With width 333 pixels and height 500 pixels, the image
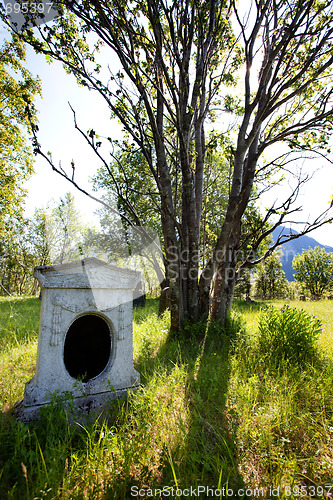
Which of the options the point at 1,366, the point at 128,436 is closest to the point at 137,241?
the point at 1,366

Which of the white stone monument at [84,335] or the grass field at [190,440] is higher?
the white stone monument at [84,335]

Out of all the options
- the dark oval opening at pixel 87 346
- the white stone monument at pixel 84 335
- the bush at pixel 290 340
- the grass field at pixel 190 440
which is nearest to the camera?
the grass field at pixel 190 440

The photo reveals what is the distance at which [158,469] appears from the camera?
6.09 feet

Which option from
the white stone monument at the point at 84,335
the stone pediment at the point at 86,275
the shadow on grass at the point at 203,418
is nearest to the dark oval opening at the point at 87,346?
the white stone monument at the point at 84,335

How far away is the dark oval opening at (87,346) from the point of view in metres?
3.03

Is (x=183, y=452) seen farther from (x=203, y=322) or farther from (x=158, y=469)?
(x=203, y=322)

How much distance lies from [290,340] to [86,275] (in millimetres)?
3399

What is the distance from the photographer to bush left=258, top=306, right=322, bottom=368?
368 centimetres

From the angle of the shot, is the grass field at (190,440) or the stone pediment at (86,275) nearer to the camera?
the grass field at (190,440)

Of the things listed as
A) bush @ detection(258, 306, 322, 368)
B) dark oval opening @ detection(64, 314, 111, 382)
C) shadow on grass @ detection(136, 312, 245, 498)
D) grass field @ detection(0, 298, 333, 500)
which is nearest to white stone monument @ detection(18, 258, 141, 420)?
dark oval opening @ detection(64, 314, 111, 382)

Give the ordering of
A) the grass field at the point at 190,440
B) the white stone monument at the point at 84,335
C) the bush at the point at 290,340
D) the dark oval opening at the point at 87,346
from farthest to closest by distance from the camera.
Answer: the bush at the point at 290,340, the dark oval opening at the point at 87,346, the white stone monument at the point at 84,335, the grass field at the point at 190,440

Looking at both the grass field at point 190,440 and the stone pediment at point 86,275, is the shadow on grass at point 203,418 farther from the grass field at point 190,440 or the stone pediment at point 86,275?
the stone pediment at point 86,275

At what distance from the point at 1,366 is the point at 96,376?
1867mm

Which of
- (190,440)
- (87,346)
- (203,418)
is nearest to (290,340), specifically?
(203,418)
